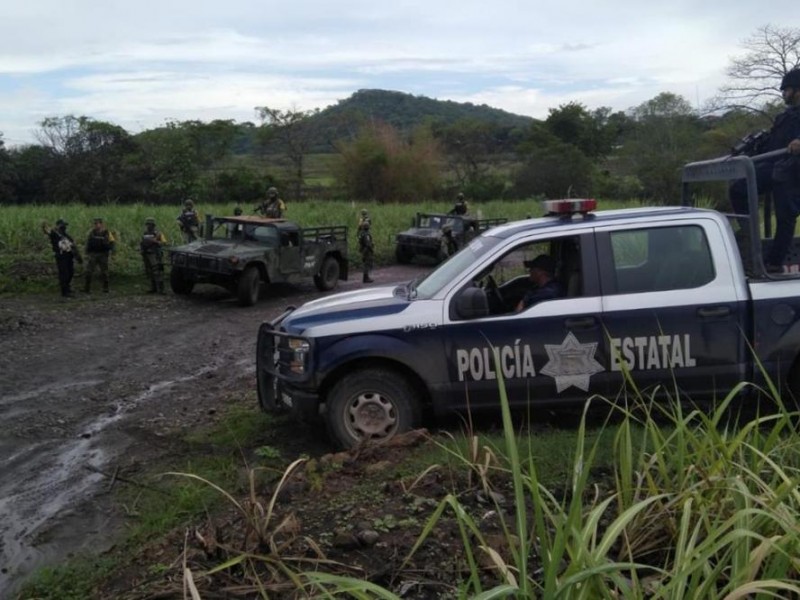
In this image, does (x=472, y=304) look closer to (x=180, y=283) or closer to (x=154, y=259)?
(x=180, y=283)

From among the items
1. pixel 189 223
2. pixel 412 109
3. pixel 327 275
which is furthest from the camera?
pixel 412 109

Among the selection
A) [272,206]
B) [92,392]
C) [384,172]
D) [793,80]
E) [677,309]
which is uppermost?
[384,172]

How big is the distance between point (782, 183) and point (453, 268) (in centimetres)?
262

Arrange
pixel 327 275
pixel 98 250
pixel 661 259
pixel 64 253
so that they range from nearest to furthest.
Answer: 1. pixel 661 259
2. pixel 64 253
3. pixel 98 250
4. pixel 327 275

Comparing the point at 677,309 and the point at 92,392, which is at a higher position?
the point at 677,309

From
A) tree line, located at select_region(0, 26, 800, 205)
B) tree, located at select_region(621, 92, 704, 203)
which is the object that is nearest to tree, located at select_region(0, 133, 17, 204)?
tree line, located at select_region(0, 26, 800, 205)

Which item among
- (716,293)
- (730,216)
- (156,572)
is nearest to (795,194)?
(730,216)

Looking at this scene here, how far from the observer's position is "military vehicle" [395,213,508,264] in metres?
22.5

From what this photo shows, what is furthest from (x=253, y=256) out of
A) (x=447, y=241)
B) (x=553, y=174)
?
(x=553, y=174)

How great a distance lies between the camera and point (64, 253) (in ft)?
51.2

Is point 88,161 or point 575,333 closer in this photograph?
point 575,333

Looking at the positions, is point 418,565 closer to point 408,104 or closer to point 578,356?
point 578,356

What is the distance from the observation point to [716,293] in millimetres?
5918

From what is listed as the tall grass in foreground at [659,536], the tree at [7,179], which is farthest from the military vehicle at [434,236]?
the tree at [7,179]
